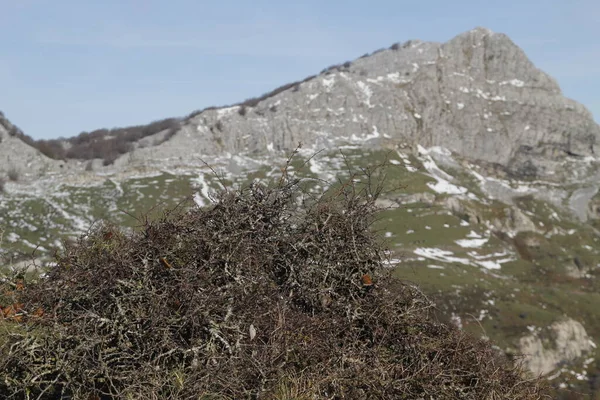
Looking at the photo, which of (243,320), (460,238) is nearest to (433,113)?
(460,238)

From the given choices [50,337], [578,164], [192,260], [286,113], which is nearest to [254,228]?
[192,260]

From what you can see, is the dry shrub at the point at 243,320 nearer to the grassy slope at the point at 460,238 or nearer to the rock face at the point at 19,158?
the grassy slope at the point at 460,238

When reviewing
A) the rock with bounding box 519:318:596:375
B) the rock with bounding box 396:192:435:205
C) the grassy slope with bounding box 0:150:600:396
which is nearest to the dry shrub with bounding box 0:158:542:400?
A: the grassy slope with bounding box 0:150:600:396

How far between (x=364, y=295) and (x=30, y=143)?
154 metres

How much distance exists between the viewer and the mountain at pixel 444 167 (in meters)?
77.9

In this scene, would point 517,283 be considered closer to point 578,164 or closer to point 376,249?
point 376,249

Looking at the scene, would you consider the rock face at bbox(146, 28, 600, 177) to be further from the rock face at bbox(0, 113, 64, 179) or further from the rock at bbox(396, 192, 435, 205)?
the rock at bbox(396, 192, 435, 205)

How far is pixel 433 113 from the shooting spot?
176250 mm

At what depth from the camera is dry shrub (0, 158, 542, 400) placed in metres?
4.91

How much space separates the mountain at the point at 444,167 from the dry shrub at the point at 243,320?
51.5m

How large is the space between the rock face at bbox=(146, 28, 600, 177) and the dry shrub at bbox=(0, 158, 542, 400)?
146 metres

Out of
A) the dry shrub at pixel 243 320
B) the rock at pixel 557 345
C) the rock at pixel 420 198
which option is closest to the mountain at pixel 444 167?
the rock at pixel 557 345

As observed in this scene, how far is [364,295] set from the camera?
593 cm

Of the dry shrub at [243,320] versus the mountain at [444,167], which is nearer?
the dry shrub at [243,320]
